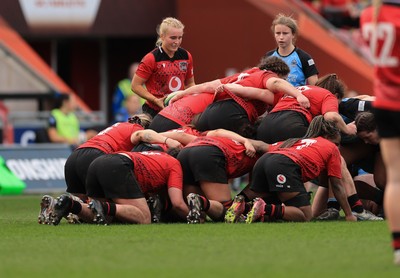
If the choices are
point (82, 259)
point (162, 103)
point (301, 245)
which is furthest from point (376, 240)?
point (162, 103)

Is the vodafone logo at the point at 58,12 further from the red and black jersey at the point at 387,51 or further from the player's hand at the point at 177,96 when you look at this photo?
the red and black jersey at the point at 387,51

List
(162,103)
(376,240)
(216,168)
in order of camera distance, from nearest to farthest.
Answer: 1. (376,240)
2. (216,168)
3. (162,103)

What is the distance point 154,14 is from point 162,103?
13.6 metres

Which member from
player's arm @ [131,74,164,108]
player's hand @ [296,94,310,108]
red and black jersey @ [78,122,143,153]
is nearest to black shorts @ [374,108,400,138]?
player's hand @ [296,94,310,108]

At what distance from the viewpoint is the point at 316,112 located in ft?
40.3

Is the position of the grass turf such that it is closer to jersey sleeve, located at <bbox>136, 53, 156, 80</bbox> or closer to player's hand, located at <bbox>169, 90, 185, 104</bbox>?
player's hand, located at <bbox>169, 90, 185, 104</bbox>

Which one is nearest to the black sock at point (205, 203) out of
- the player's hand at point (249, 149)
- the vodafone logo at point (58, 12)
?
the player's hand at point (249, 149)

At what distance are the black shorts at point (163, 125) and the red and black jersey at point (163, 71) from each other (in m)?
1.10

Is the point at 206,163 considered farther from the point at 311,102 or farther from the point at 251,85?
the point at 311,102

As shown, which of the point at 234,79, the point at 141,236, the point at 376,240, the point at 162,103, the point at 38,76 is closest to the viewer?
the point at 376,240

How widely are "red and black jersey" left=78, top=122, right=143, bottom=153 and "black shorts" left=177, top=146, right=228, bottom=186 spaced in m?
0.80

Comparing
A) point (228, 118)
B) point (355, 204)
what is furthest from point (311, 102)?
point (355, 204)

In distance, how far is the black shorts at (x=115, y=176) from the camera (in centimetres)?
1132

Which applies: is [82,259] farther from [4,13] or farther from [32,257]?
[4,13]
